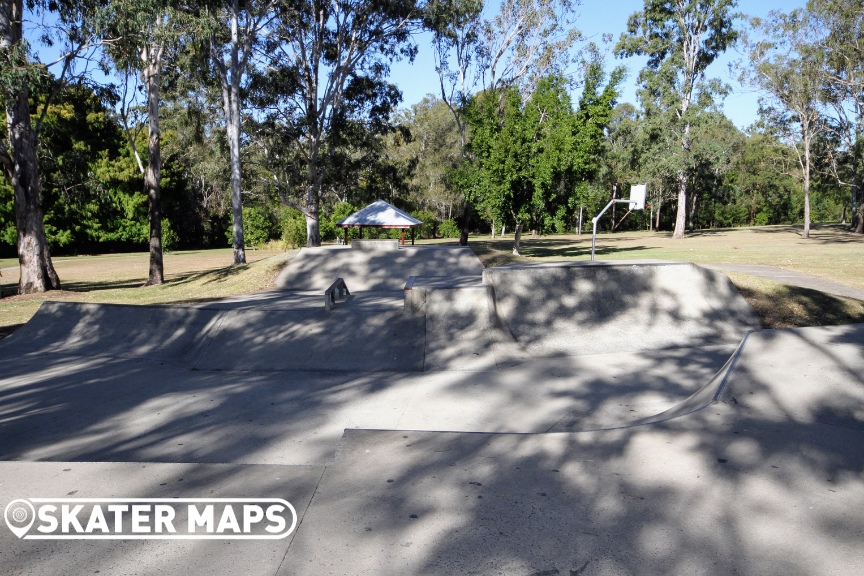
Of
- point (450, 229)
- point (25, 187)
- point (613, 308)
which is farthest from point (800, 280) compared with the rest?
point (450, 229)

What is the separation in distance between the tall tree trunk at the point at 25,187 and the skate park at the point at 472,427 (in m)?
9.42

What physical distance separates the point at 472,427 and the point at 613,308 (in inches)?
179

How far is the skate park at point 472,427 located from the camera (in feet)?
10.2

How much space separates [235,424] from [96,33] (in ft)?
54.0

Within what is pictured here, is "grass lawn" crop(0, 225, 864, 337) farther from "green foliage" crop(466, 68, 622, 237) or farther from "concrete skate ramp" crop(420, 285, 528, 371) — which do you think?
"concrete skate ramp" crop(420, 285, 528, 371)

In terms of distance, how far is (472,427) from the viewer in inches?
220

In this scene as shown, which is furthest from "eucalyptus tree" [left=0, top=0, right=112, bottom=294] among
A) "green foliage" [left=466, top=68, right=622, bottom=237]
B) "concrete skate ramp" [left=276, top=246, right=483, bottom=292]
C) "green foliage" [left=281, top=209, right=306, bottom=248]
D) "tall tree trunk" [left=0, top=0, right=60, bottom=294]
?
"green foliage" [left=281, top=209, right=306, bottom=248]

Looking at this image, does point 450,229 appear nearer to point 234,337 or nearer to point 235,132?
point 235,132

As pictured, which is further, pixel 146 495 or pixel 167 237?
pixel 167 237

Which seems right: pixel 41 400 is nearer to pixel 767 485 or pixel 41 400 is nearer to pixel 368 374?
pixel 368 374

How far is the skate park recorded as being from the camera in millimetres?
3113

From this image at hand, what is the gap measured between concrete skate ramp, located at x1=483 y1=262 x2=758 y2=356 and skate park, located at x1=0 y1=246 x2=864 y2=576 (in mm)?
36

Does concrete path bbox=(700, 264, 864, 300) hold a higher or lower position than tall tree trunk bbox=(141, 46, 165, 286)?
lower

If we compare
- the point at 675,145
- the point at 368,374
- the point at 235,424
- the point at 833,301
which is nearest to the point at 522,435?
the point at 235,424
